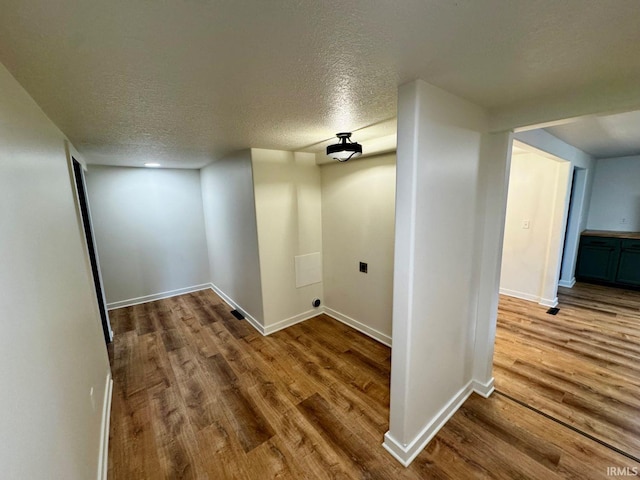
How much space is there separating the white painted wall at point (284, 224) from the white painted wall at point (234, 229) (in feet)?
0.33

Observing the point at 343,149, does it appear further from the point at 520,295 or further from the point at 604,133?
the point at 520,295

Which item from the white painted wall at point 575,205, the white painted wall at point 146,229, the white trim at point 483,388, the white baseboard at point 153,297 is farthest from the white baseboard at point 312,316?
the white painted wall at point 575,205

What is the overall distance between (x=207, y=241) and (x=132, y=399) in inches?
116

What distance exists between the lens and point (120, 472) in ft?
5.33

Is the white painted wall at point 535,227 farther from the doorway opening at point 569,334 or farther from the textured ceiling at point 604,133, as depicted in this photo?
the textured ceiling at point 604,133

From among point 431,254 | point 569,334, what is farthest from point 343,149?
point 569,334

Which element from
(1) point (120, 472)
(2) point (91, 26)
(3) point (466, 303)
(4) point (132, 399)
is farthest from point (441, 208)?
(4) point (132, 399)

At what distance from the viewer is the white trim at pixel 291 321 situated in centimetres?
326

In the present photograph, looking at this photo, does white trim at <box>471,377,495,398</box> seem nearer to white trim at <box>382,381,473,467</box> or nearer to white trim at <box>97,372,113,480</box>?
white trim at <box>382,381,473,467</box>

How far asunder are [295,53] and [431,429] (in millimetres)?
2425

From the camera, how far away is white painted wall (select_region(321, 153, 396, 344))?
279 centimetres

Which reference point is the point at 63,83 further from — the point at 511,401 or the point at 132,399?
the point at 511,401

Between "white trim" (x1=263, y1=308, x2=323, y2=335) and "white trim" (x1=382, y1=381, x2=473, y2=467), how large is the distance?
6.11ft

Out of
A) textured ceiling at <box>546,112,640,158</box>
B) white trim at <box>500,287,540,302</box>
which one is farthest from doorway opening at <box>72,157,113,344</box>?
white trim at <box>500,287,540,302</box>
